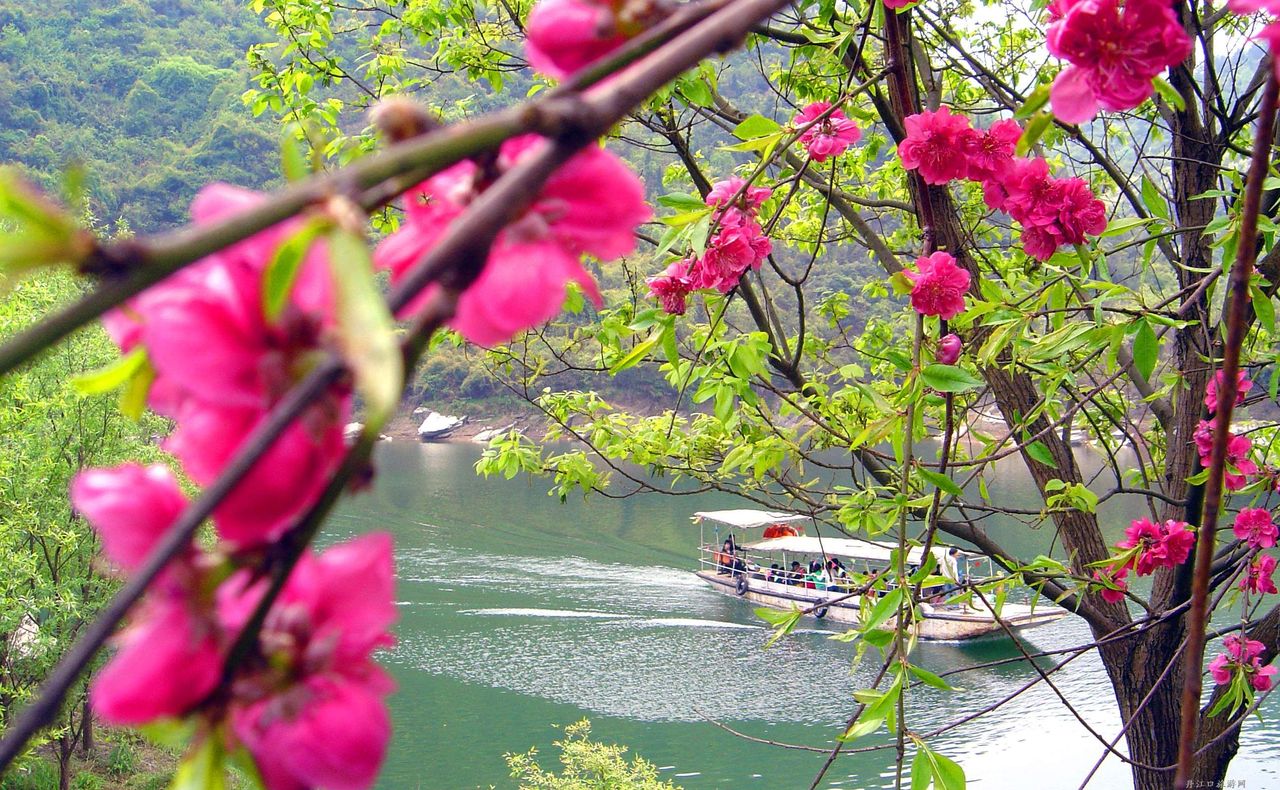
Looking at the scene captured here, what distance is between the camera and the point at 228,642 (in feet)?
0.91

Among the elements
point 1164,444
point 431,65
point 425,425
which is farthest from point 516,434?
point 425,425

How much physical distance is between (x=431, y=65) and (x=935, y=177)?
11.9 feet

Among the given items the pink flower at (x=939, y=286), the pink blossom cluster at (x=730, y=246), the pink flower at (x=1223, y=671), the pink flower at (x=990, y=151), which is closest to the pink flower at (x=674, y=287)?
the pink blossom cluster at (x=730, y=246)

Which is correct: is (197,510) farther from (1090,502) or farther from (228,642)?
→ (1090,502)

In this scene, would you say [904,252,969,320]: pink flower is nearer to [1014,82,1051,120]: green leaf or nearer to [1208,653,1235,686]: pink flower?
[1014,82,1051,120]: green leaf

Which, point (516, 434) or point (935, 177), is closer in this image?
point (935, 177)

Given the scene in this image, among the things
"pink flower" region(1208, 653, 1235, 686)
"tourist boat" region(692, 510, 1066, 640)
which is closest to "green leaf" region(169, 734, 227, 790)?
"pink flower" region(1208, 653, 1235, 686)

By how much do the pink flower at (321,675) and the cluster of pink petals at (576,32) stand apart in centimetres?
19

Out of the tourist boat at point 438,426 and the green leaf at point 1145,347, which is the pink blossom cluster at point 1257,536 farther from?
the tourist boat at point 438,426

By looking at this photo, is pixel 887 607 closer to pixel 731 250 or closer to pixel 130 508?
pixel 731 250

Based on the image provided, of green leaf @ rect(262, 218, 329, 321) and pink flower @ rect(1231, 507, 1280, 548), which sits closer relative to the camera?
green leaf @ rect(262, 218, 329, 321)

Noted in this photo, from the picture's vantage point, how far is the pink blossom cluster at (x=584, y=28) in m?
0.36

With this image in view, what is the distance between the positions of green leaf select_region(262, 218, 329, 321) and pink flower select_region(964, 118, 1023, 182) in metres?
1.57

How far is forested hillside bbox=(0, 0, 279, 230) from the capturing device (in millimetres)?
35094
